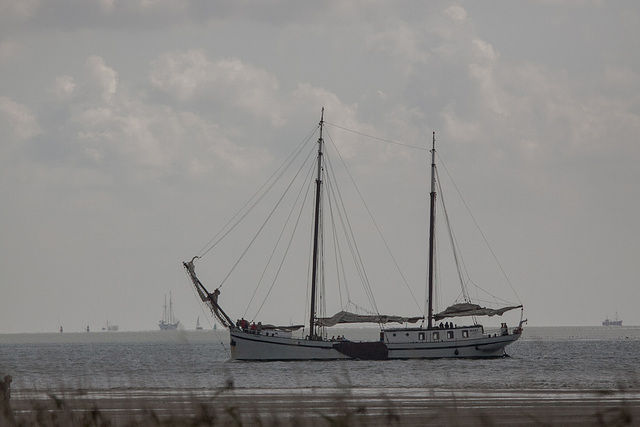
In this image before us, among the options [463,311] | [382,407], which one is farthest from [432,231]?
[382,407]

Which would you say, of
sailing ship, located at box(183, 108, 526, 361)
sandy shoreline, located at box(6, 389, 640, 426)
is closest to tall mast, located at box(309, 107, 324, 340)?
sailing ship, located at box(183, 108, 526, 361)

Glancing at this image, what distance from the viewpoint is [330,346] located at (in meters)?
94.0

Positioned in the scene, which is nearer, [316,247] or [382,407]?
[382,407]

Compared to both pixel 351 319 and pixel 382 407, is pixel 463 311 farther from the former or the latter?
pixel 382 407

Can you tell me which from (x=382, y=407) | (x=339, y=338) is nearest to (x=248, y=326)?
(x=339, y=338)

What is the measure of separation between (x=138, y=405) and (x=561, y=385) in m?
26.5

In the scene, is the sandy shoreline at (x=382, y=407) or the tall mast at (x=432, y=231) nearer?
the sandy shoreline at (x=382, y=407)

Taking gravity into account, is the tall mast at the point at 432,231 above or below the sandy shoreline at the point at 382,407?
above

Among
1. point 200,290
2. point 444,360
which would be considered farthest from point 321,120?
point 444,360

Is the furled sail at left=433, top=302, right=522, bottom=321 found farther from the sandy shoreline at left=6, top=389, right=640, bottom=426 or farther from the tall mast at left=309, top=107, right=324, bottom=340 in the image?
the sandy shoreline at left=6, top=389, right=640, bottom=426

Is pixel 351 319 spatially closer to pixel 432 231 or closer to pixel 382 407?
pixel 432 231

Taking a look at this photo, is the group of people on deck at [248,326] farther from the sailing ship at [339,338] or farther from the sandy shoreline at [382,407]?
the sandy shoreline at [382,407]

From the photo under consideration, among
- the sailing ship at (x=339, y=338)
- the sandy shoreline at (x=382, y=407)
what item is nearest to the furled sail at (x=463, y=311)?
the sailing ship at (x=339, y=338)

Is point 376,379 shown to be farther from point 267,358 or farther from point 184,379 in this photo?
point 267,358
